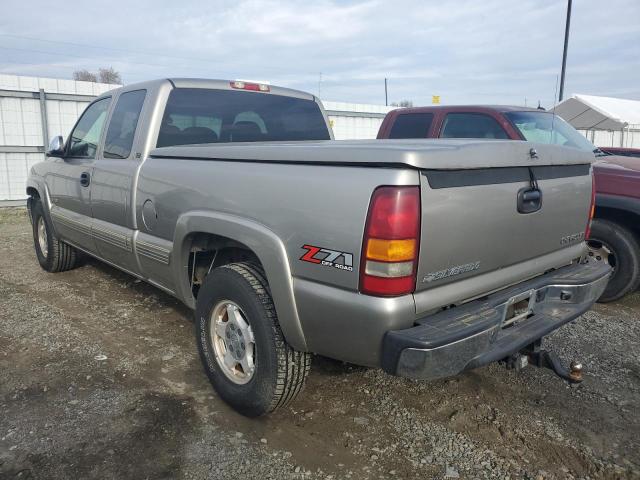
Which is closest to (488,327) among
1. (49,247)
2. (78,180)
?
(78,180)

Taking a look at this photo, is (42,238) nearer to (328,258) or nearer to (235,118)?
(235,118)

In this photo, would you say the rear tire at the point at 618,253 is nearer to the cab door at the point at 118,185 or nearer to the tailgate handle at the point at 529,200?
the tailgate handle at the point at 529,200

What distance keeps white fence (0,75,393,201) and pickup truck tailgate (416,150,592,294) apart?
369 inches

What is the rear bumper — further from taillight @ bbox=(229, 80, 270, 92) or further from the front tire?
taillight @ bbox=(229, 80, 270, 92)

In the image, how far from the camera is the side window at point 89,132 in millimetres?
4262

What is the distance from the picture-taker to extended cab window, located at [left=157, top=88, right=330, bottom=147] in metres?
3.62

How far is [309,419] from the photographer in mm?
2752

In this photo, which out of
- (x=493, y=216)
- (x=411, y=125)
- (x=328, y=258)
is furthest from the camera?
(x=411, y=125)

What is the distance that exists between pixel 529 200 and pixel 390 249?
0.94 metres

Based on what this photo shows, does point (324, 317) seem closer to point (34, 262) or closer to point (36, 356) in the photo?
point (36, 356)

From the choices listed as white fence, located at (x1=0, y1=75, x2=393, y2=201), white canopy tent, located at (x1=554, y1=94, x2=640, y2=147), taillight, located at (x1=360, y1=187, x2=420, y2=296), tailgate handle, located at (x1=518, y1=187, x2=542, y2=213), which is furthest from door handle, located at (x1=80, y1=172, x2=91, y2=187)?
white canopy tent, located at (x1=554, y1=94, x2=640, y2=147)

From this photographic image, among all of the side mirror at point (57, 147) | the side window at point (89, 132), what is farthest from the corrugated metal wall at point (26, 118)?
the side mirror at point (57, 147)

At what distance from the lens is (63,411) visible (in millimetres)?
2818

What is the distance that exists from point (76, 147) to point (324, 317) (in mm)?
3392
